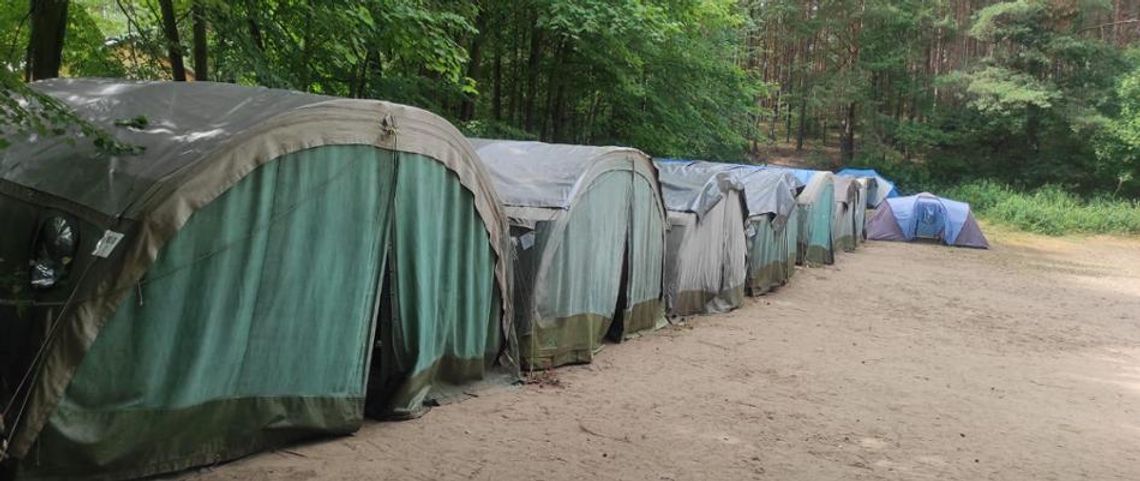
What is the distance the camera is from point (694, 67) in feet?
74.4

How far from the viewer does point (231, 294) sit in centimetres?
463

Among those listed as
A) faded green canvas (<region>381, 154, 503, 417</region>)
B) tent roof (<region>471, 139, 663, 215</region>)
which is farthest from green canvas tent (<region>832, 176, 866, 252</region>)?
faded green canvas (<region>381, 154, 503, 417</region>)

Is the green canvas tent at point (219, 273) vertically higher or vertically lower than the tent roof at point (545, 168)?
lower

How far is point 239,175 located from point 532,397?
325 cm

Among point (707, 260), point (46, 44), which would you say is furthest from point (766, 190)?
point (46, 44)

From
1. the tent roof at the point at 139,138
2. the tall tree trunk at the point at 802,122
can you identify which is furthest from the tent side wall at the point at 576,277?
the tall tree trunk at the point at 802,122

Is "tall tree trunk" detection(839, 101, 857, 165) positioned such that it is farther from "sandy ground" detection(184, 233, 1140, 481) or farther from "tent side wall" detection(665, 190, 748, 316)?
"tent side wall" detection(665, 190, 748, 316)

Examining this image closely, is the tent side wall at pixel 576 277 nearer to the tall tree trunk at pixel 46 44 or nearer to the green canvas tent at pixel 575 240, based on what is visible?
the green canvas tent at pixel 575 240

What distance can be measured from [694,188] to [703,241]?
774 millimetres

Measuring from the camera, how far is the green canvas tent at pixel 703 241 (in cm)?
1100

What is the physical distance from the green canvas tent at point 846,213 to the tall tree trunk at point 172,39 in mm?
17603

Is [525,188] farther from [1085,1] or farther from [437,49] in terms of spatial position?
[1085,1]

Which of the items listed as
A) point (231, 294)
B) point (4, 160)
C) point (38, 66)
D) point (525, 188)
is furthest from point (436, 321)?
point (38, 66)

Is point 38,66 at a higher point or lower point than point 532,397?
higher
